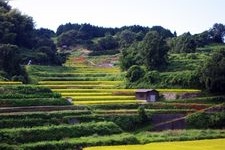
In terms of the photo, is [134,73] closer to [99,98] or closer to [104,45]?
[99,98]

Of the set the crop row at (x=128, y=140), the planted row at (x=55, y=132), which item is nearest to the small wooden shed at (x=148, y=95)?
the crop row at (x=128, y=140)

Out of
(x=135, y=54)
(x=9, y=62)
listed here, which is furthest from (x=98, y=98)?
(x=135, y=54)

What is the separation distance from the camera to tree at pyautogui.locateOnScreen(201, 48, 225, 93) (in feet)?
152

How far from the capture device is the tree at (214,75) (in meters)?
46.4

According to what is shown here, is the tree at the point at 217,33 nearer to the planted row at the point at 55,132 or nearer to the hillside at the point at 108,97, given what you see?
the hillside at the point at 108,97

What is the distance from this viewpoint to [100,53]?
8375 centimetres

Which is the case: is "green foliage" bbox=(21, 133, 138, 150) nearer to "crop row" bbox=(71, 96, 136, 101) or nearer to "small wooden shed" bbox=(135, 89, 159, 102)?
"crop row" bbox=(71, 96, 136, 101)

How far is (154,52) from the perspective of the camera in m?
56.2

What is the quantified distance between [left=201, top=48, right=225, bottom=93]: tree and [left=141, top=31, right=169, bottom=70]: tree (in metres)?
9.01

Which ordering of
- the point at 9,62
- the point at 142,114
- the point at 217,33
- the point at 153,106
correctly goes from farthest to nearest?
the point at 217,33
the point at 9,62
the point at 153,106
the point at 142,114

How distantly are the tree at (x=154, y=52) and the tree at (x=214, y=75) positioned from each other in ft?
29.6

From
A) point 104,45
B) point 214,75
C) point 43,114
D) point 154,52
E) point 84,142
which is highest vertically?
point 104,45

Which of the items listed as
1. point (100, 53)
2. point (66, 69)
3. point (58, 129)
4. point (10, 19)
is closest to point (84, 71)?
point (66, 69)

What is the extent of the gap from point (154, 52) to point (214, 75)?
10753mm
